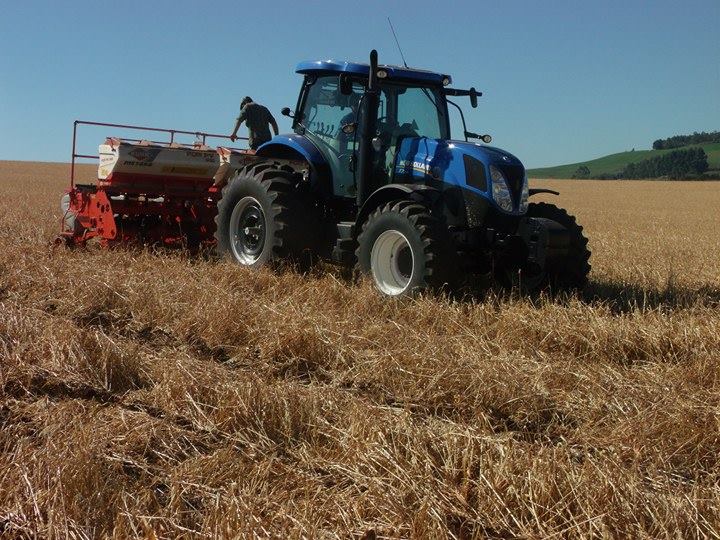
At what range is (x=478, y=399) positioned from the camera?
3.54m

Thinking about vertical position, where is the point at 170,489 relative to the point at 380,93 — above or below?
below

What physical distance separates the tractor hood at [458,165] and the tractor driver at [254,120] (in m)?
3.08

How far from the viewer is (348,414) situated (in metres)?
3.28

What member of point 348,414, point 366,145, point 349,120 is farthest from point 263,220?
point 348,414

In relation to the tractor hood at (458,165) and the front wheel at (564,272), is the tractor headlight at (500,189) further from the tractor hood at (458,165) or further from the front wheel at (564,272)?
the front wheel at (564,272)

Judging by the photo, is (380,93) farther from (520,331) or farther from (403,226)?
(520,331)

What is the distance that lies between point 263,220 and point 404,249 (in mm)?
1691

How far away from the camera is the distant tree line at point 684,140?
267ft

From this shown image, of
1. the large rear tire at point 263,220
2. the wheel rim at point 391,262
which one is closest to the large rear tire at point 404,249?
the wheel rim at point 391,262

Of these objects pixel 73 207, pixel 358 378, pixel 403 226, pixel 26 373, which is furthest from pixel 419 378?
pixel 73 207

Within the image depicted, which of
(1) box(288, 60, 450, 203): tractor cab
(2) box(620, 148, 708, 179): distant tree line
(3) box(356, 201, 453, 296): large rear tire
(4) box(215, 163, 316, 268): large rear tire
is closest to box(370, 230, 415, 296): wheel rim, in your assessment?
(3) box(356, 201, 453, 296): large rear tire

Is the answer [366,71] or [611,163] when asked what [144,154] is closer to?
[366,71]

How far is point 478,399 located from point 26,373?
2.14m

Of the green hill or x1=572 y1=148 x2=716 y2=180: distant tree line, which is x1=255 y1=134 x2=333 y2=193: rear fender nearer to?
x1=572 y1=148 x2=716 y2=180: distant tree line
